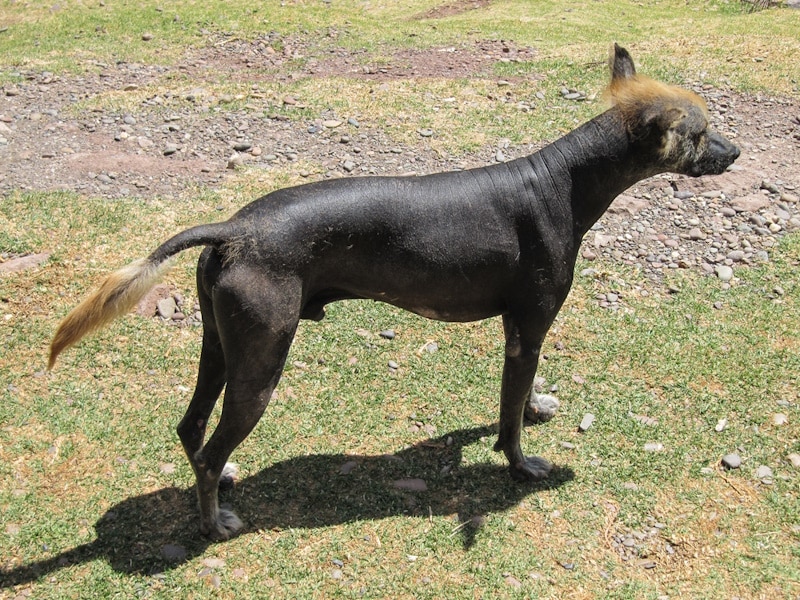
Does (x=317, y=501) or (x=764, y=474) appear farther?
(x=764, y=474)

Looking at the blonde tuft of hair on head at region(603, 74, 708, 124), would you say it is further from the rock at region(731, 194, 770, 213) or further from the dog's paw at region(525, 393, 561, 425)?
the rock at region(731, 194, 770, 213)

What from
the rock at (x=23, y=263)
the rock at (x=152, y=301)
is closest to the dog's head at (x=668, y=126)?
the rock at (x=152, y=301)

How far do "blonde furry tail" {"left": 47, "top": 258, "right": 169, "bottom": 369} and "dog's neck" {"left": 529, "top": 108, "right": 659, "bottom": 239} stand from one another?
229 centimetres

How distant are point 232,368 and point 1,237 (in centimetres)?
416

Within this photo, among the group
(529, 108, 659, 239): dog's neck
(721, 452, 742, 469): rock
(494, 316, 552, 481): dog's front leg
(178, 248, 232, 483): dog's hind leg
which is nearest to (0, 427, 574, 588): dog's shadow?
(494, 316, 552, 481): dog's front leg

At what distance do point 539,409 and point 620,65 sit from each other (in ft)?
7.81

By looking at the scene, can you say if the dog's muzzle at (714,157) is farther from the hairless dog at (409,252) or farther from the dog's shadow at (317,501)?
the dog's shadow at (317,501)

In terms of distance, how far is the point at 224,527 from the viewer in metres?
4.54

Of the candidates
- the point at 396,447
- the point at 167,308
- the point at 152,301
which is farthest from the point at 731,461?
the point at 152,301

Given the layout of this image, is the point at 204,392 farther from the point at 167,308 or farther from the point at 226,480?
the point at 167,308

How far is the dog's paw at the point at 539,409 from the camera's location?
5.49 m

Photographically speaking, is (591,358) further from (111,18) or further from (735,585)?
(111,18)

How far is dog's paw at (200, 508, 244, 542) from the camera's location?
4508 mm

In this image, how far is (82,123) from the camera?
30.3 ft
